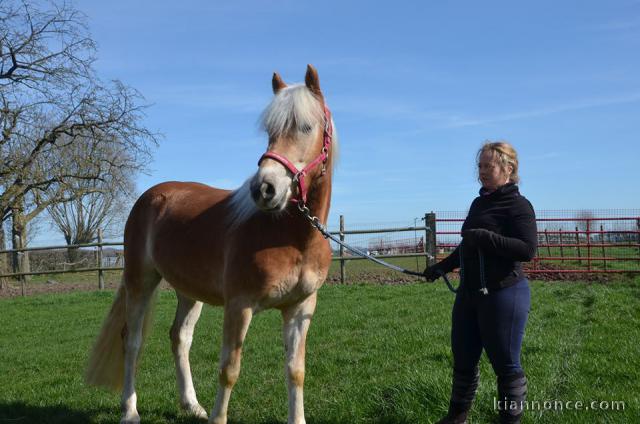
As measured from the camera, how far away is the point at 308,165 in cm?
311

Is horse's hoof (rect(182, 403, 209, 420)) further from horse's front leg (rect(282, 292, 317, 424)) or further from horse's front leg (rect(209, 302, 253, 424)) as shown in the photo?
horse's front leg (rect(282, 292, 317, 424))

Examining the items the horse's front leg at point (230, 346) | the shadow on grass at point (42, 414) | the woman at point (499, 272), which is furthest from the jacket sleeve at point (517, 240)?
the shadow on grass at point (42, 414)

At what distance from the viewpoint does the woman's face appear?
312cm

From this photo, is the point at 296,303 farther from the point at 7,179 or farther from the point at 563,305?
the point at 7,179

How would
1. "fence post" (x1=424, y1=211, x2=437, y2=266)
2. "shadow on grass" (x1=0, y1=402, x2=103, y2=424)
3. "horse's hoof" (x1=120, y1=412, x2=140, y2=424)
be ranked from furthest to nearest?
1. "fence post" (x1=424, y1=211, x2=437, y2=266)
2. "shadow on grass" (x1=0, y1=402, x2=103, y2=424)
3. "horse's hoof" (x1=120, y1=412, x2=140, y2=424)

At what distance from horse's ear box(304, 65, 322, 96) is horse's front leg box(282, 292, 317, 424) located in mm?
1333

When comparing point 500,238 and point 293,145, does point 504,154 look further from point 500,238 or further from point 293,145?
point 293,145

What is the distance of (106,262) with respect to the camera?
27.2 meters

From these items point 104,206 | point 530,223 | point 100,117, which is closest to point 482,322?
point 530,223

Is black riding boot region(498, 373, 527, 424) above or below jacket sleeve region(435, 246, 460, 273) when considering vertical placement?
below

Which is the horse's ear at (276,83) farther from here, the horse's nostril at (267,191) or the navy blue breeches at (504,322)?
the navy blue breeches at (504,322)

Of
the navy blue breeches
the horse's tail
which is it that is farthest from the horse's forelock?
the horse's tail

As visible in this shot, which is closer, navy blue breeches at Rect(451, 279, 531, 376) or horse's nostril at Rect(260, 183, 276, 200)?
horse's nostril at Rect(260, 183, 276, 200)

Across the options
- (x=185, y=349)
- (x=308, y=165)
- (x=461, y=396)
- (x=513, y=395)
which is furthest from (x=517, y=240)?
(x=185, y=349)
